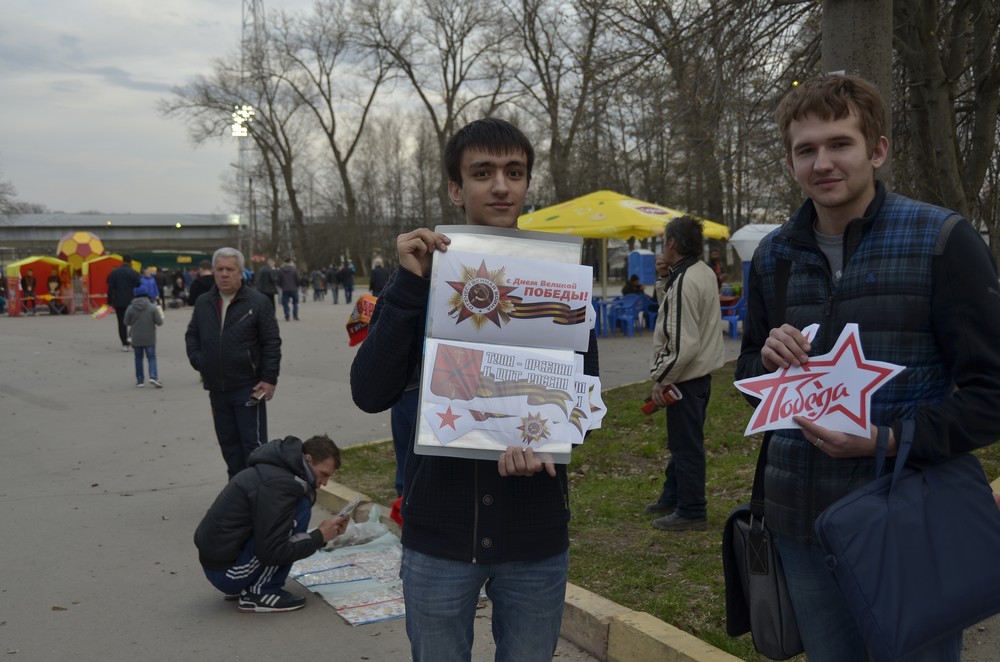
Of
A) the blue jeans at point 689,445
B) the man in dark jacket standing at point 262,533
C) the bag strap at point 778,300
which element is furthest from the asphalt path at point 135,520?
the bag strap at point 778,300

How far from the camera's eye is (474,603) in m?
2.40

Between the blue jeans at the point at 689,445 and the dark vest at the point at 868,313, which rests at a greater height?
the dark vest at the point at 868,313

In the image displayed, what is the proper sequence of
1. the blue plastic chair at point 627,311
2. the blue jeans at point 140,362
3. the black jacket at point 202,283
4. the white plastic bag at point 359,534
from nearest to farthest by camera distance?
the white plastic bag at point 359,534 < the blue jeans at point 140,362 < the black jacket at point 202,283 < the blue plastic chair at point 627,311

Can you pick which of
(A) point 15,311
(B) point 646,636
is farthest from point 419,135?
A: (B) point 646,636

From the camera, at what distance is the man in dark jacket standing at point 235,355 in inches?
275

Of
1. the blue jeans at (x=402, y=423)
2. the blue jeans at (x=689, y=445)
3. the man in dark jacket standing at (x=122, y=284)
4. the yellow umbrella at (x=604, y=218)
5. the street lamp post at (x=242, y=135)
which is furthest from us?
the street lamp post at (x=242, y=135)

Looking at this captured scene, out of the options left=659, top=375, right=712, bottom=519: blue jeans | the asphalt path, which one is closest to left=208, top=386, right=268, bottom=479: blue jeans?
the asphalt path

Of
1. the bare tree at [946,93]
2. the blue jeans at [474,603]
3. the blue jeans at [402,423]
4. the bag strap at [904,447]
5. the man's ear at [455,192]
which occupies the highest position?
the bare tree at [946,93]

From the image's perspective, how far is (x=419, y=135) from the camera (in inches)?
2667

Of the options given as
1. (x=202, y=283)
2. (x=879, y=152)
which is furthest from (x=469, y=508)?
(x=202, y=283)

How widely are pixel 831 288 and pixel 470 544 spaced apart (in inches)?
45.0

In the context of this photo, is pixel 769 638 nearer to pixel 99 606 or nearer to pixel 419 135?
pixel 99 606

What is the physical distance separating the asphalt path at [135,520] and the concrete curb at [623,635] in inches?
4.7

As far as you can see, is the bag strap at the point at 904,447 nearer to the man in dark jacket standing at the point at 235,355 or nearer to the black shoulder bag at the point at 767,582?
the black shoulder bag at the point at 767,582
